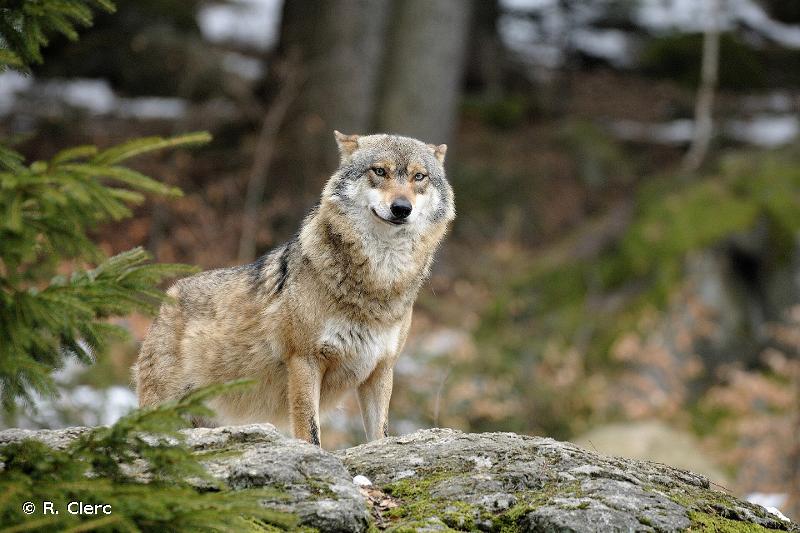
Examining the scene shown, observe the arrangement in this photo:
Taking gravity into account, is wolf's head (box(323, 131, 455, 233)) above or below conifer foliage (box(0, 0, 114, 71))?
above

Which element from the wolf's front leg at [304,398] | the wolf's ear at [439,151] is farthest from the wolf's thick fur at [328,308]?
the wolf's ear at [439,151]

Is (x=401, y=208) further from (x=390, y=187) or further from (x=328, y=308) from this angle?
(x=328, y=308)

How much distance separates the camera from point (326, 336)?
5.36 metres

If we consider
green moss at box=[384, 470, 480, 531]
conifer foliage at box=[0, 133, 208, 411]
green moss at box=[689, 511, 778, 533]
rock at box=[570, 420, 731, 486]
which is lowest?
green moss at box=[384, 470, 480, 531]

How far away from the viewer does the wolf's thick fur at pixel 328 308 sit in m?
5.40

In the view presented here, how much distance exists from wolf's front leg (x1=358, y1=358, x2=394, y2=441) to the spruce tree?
2.52 metres

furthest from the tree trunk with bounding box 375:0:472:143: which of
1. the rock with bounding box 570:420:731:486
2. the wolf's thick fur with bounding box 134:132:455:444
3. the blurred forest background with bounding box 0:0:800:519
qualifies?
the wolf's thick fur with bounding box 134:132:455:444

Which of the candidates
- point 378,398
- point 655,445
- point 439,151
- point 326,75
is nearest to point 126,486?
point 378,398

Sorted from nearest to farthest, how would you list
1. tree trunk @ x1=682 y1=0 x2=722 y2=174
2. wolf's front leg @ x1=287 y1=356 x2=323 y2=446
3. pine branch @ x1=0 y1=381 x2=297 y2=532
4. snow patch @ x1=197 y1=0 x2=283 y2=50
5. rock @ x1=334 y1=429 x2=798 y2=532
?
pine branch @ x1=0 y1=381 x2=297 y2=532
rock @ x1=334 y1=429 x2=798 y2=532
wolf's front leg @ x1=287 y1=356 x2=323 y2=446
snow patch @ x1=197 y1=0 x2=283 y2=50
tree trunk @ x1=682 y1=0 x2=722 y2=174

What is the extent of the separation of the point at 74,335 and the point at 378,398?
112 inches

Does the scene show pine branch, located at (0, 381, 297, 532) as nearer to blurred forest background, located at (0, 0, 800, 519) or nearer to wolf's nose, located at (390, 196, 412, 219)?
wolf's nose, located at (390, 196, 412, 219)

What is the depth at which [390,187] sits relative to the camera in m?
5.61

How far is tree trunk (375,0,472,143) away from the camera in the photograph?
15.1m

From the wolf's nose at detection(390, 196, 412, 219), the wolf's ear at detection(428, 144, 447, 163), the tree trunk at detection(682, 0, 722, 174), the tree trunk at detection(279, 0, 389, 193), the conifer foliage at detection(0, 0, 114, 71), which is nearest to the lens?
the conifer foliage at detection(0, 0, 114, 71)
